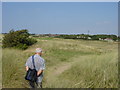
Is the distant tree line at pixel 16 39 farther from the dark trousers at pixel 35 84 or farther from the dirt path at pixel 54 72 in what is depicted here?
the dark trousers at pixel 35 84

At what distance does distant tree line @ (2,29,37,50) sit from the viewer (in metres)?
29.0

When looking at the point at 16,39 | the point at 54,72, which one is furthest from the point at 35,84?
the point at 16,39

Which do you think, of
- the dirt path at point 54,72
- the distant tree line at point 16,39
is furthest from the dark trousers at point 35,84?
the distant tree line at point 16,39

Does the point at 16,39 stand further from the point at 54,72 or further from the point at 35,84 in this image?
the point at 35,84

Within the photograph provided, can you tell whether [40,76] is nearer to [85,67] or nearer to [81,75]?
[81,75]

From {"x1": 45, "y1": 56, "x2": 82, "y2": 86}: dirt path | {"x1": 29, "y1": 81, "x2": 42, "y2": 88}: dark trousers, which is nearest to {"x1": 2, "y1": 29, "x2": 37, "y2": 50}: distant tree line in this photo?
{"x1": 45, "y1": 56, "x2": 82, "y2": 86}: dirt path

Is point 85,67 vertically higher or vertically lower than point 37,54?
lower

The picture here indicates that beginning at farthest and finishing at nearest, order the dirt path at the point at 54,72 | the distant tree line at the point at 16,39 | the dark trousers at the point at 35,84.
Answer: the distant tree line at the point at 16,39
the dirt path at the point at 54,72
the dark trousers at the point at 35,84

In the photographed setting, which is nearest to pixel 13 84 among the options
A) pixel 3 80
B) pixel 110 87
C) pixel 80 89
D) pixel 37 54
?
pixel 3 80

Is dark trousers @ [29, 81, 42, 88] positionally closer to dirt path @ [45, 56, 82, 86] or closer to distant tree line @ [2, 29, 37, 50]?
dirt path @ [45, 56, 82, 86]

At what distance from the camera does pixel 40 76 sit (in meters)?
5.35

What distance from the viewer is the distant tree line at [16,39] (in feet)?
95.0

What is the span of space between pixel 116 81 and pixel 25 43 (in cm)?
2705

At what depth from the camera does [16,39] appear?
29297mm
